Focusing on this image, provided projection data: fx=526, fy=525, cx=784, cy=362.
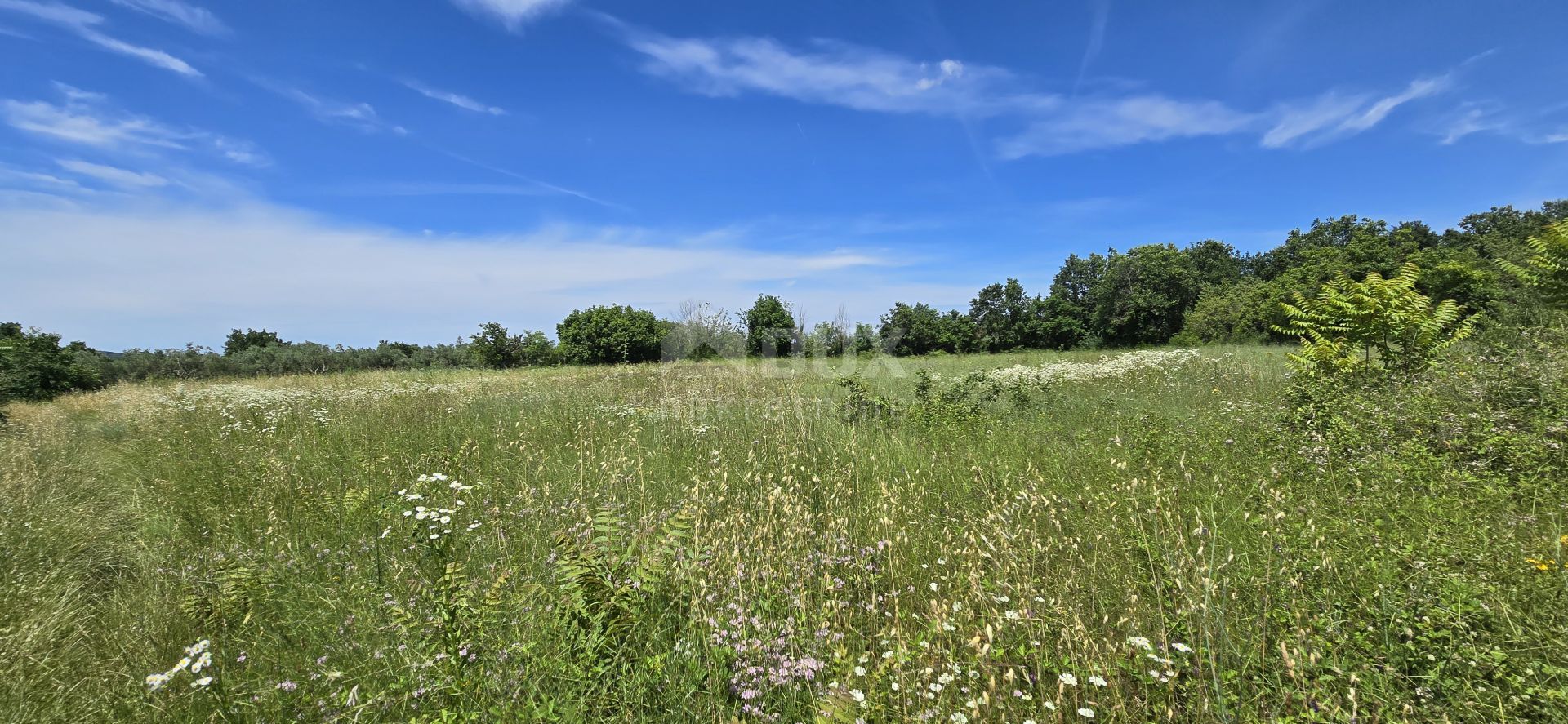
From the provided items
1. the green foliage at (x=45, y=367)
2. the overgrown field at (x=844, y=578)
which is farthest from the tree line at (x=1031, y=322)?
the overgrown field at (x=844, y=578)

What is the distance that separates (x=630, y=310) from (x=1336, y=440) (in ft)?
119

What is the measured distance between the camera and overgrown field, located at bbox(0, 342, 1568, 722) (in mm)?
1803

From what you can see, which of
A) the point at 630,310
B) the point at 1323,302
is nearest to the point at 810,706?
the point at 1323,302

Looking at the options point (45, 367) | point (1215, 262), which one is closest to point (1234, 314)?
point (1215, 262)

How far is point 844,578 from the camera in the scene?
2.74 m

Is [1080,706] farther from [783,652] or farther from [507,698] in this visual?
[507,698]

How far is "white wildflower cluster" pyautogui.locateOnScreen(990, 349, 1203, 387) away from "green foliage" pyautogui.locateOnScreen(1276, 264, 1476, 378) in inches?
129

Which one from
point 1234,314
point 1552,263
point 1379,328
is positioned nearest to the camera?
point 1379,328

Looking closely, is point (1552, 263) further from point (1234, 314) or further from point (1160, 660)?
point (1234, 314)

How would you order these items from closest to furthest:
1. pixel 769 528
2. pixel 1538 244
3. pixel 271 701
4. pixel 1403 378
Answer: pixel 271 701 < pixel 769 528 < pixel 1403 378 < pixel 1538 244

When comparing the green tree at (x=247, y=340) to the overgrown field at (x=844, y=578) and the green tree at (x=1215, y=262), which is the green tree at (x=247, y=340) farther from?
the green tree at (x=1215, y=262)

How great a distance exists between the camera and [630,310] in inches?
1447

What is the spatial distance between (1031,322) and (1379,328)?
4554 centimetres

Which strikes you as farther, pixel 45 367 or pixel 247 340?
pixel 247 340
